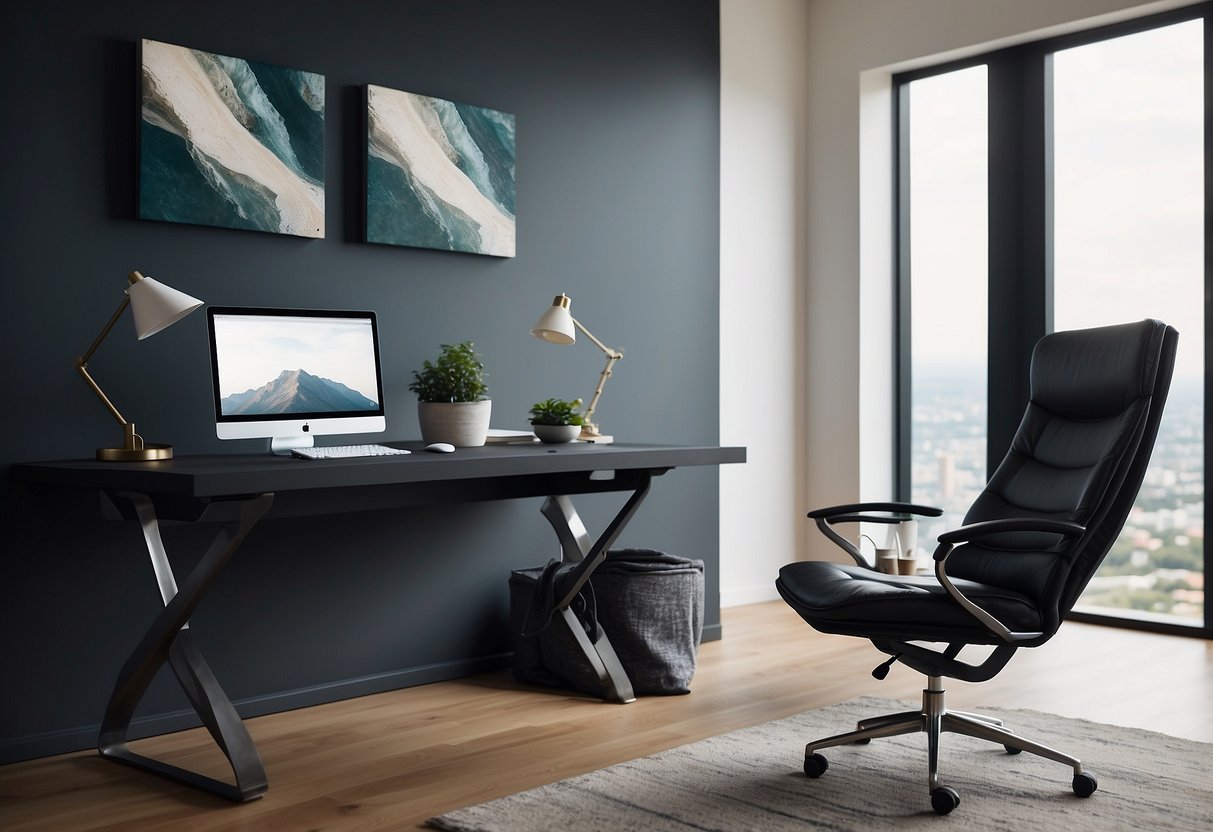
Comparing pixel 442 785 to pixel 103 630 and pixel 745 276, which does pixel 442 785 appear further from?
pixel 745 276

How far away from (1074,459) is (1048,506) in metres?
0.13

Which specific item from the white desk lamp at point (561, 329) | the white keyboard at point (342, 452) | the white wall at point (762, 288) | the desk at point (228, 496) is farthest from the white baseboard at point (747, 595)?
the white keyboard at point (342, 452)

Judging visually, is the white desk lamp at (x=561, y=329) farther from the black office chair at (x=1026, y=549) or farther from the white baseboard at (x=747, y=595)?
the white baseboard at (x=747, y=595)

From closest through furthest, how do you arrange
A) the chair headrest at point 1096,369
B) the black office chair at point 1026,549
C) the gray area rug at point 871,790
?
1. the gray area rug at point 871,790
2. the black office chair at point 1026,549
3. the chair headrest at point 1096,369

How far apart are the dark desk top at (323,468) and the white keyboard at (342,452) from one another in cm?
3

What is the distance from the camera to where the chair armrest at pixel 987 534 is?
2410mm

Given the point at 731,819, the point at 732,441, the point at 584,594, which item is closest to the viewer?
the point at 731,819

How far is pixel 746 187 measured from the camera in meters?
5.00

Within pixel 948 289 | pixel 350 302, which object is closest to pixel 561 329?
pixel 350 302

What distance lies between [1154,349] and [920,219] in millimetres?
2601

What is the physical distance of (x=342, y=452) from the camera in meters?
2.83

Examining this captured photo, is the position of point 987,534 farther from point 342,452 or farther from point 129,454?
point 129,454

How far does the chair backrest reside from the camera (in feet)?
8.41

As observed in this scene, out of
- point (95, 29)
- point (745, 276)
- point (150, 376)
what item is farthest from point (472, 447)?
point (745, 276)
